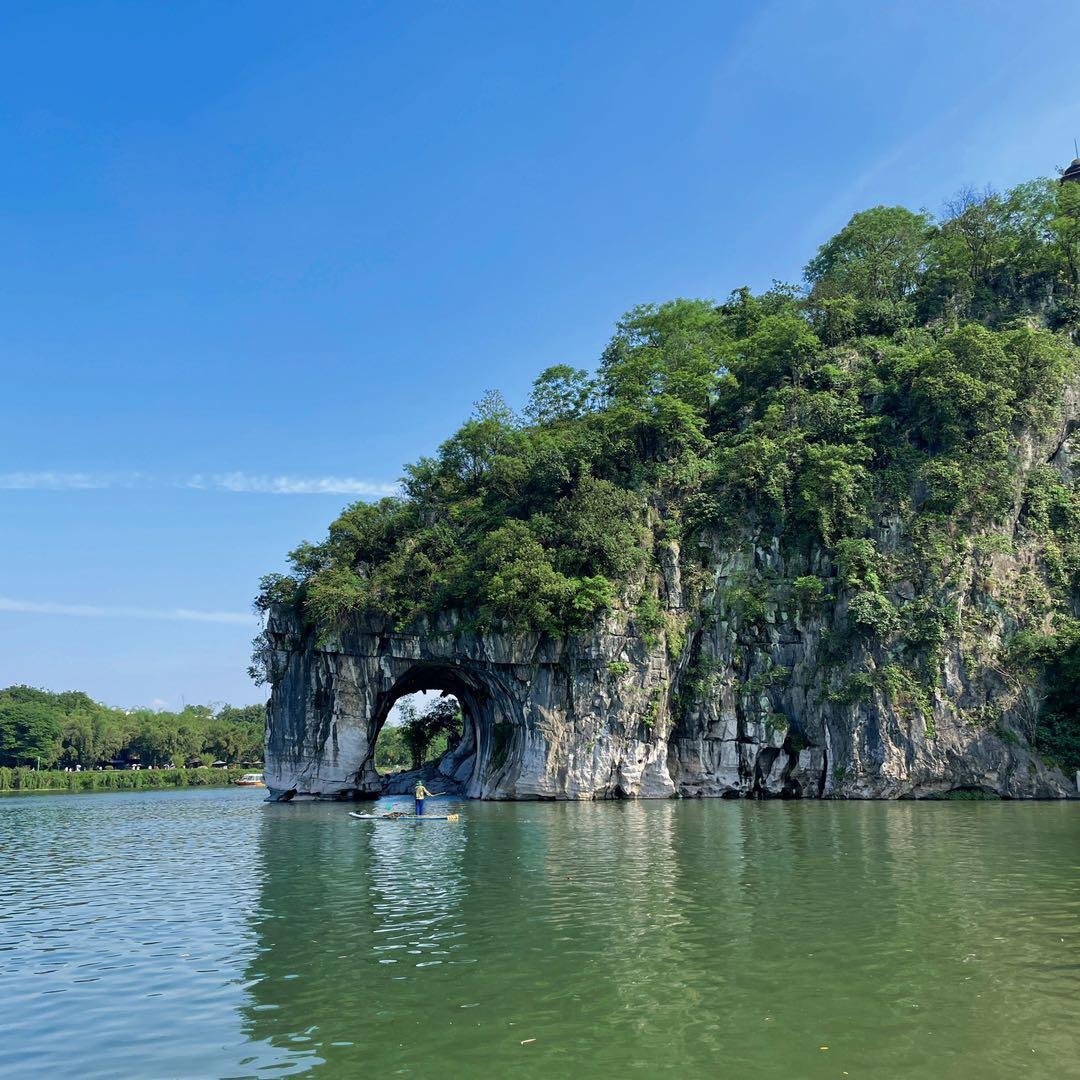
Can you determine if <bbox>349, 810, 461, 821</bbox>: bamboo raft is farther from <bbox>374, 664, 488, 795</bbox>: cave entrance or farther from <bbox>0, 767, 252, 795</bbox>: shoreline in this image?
Result: <bbox>0, 767, 252, 795</bbox>: shoreline

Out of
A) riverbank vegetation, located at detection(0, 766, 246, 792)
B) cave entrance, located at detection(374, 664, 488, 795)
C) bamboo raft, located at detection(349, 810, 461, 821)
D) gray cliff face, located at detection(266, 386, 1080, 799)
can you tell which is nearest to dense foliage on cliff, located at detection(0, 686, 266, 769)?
riverbank vegetation, located at detection(0, 766, 246, 792)

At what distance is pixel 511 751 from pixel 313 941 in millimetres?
27950

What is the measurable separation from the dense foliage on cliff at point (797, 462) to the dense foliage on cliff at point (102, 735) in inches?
2076

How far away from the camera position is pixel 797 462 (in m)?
38.8

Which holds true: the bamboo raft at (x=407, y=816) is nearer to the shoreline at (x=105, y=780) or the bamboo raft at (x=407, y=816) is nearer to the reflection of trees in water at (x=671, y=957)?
the reflection of trees in water at (x=671, y=957)

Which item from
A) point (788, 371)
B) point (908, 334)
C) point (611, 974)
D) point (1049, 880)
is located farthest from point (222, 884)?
point (908, 334)

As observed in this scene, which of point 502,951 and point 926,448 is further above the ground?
point 926,448

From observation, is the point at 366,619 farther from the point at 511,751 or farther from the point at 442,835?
the point at 442,835

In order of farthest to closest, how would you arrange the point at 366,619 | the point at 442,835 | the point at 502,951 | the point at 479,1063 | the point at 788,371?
the point at 788,371, the point at 366,619, the point at 442,835, the point at 502,951, the point at 479,1063

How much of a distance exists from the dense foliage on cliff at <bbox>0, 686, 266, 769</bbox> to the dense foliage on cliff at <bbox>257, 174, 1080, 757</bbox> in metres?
52.7

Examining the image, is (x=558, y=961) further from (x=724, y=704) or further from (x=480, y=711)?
(x=480, y=711)

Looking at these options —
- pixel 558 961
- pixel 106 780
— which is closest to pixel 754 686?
pixel 558 961

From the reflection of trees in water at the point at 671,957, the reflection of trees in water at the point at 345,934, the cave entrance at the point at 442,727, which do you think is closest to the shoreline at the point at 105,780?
the cave entrance at the point at 442,727

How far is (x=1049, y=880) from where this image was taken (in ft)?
45.7
